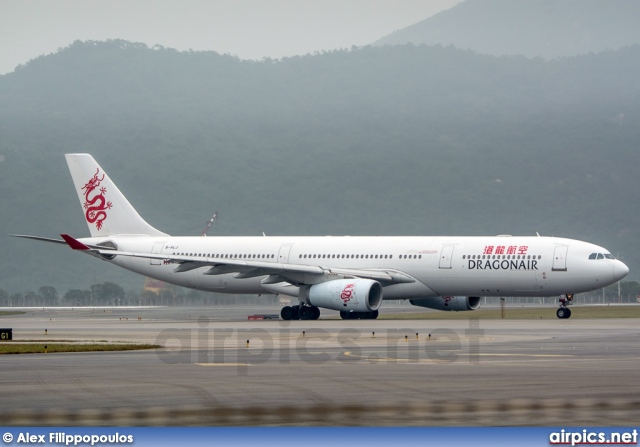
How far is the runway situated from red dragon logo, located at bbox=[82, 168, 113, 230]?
2752cm

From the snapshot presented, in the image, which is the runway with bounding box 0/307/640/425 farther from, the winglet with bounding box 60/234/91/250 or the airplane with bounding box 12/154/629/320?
the winglet with bounding box 60/234/91/250

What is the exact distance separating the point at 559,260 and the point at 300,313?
1182cm

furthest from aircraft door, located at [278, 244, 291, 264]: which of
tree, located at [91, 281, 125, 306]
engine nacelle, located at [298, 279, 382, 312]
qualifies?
tree, located at [91, 281, 125, 306]

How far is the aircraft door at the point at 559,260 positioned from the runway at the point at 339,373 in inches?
575

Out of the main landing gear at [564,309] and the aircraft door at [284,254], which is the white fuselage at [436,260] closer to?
the aircraft door at [284,254]

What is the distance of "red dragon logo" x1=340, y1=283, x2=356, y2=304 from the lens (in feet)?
171

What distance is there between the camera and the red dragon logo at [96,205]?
64.9 metres

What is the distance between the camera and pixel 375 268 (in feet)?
185

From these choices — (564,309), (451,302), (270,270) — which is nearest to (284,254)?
(270,270)

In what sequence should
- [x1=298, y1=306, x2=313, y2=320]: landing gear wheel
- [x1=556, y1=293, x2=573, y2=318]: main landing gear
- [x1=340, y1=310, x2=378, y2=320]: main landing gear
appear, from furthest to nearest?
[x1=298, y1=306, x2=313, y2=320]: landing gear wheel
[x1=340, y1=310, x2=378, y2=320]: main landing gear
[x1=556, y1=293, x2=573, y2=318]: main landing gear

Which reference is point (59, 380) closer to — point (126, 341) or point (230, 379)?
point (230, 379)

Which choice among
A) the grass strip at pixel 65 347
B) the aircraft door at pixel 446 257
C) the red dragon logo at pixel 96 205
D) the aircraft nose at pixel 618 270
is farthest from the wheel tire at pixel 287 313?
the grass strip at pixel 65 347

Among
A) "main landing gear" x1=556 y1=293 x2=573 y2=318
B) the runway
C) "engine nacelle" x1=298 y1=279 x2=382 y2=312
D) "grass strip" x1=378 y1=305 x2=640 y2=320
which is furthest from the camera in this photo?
"grass strip" x1=378 y1=305 x2=640 y2=320

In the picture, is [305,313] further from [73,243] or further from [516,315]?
[73,243]
